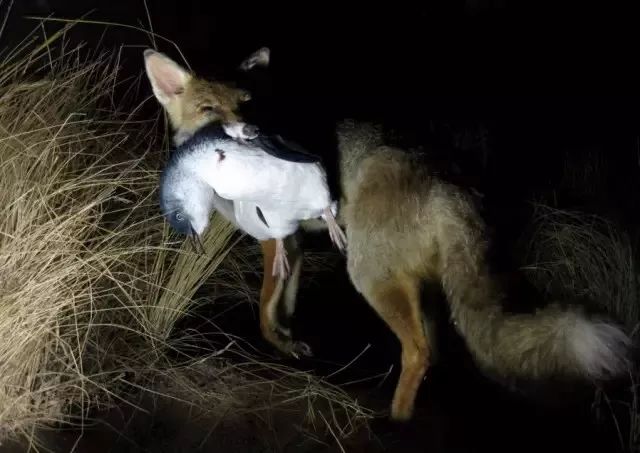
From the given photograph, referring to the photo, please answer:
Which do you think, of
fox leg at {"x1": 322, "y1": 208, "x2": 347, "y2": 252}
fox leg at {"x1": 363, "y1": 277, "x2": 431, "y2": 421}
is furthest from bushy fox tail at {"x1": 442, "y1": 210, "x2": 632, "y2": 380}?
fox leg at {"x1": 322, "y1": 208, "x2": 347, "y2": 252}

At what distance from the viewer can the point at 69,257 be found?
206 cm

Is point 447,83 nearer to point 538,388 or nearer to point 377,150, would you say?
point 377,150

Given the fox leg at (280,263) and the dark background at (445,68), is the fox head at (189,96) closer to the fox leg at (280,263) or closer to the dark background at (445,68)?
the fox leg at (280,263)

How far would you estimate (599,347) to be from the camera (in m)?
1.50

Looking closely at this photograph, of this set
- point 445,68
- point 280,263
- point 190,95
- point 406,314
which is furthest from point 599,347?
point 445,68

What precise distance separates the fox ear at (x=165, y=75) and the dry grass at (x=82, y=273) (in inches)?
21.5

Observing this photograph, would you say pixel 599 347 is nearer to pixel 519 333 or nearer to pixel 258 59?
pixel 519 333

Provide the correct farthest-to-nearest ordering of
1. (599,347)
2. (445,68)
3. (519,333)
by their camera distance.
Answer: (445,68) → (519,333) → (599,347)

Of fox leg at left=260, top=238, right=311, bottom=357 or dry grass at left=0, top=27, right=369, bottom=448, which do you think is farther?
fox leg at left=260, top=238, right=311, bottom=357

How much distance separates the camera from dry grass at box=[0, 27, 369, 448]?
6.54 feet

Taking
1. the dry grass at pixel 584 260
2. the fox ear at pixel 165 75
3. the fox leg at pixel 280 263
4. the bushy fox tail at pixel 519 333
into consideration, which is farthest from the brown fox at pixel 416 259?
the dry grass at pixel 584 260

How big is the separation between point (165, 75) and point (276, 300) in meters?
0.90

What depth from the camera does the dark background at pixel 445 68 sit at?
2789mm

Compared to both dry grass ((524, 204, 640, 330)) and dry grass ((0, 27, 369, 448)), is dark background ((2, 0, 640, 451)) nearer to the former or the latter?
dry grass ((524, 204, 640, 330))
